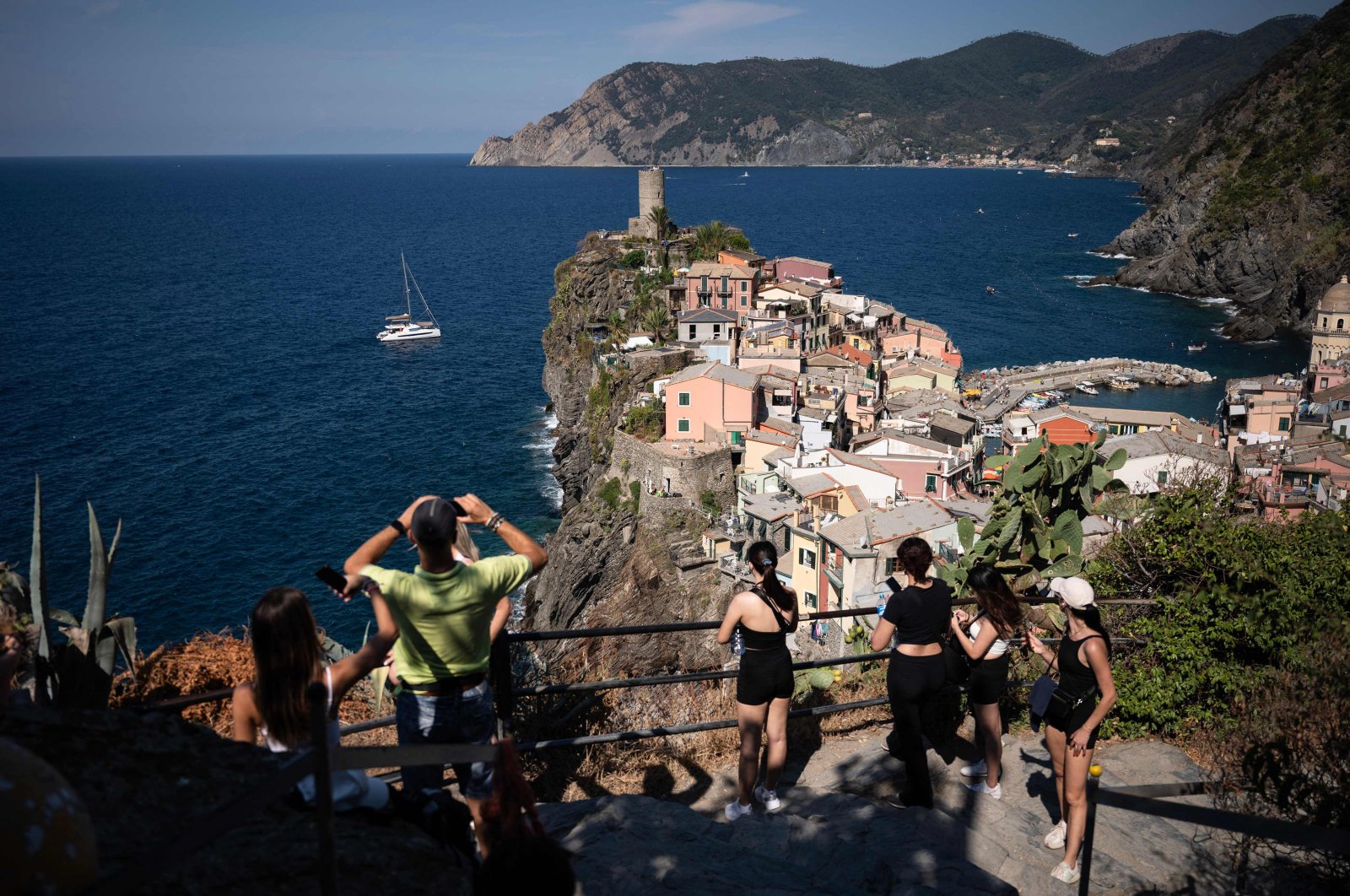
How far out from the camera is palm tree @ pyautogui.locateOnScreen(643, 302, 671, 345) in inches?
2147

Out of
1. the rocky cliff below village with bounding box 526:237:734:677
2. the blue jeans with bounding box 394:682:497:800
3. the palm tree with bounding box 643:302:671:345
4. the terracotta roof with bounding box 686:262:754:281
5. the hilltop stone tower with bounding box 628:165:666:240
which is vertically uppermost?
the hilltop stone tower with bounding box 628:165:666:240

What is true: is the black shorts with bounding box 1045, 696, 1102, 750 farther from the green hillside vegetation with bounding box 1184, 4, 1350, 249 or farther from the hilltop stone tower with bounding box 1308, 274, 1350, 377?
the green hillside vegetation with bounding box 1184, 4, 1350, 249

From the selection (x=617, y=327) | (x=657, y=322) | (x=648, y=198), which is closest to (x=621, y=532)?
(x=657, y=322)

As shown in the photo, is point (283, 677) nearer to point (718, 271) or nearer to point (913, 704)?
point (913, 704)

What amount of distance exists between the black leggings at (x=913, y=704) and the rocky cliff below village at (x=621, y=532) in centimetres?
1274

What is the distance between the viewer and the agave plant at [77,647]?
4.59 metres

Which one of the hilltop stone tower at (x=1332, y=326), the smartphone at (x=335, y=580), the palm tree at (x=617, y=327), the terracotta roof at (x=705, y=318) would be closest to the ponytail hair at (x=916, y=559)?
the smartphone at (x=335, y=580)

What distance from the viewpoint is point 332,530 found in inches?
1618

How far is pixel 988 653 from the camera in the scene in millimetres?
5555

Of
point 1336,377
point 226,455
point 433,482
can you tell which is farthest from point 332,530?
point 1336,377

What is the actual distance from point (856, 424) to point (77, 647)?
4383 centimetres

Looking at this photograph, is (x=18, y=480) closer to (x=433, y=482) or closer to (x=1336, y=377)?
(x=433, y=482)

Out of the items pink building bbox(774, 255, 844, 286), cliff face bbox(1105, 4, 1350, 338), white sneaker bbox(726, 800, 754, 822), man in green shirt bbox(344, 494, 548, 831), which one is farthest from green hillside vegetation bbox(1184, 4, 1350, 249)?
man in green shirt bbox(344, 494, 548, 831)

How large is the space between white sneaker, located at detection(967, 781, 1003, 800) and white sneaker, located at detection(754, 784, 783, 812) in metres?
1.23
